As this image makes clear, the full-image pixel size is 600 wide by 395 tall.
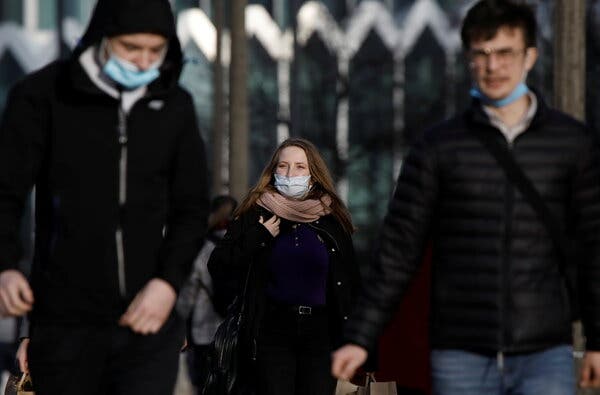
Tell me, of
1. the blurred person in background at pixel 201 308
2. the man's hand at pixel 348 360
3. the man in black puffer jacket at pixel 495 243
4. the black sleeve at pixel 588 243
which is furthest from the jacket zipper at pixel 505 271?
the blurred person in background at pixel 201 308

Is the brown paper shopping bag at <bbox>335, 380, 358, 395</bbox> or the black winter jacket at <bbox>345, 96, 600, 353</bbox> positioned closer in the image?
the black winter jacket at <bbox>345, 96, 600, 353</bbox>

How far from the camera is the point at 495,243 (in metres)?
5.88

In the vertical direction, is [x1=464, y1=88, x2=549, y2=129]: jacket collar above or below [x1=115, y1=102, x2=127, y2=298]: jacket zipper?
above

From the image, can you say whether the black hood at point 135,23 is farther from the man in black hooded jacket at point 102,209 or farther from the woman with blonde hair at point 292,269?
the woman with blonde hair at point 292,269

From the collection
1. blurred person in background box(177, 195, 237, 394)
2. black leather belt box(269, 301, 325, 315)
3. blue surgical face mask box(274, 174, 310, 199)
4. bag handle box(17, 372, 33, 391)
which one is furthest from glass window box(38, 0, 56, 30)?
bag handle box(17, 372, 33, 391)

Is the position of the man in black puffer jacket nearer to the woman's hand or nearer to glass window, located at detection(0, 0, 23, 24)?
Answer: the woman's hand

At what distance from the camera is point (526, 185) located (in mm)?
5875

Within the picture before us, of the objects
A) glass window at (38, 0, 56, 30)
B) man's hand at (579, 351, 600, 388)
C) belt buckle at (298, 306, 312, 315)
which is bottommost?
belt buckle at (298, 306, 312, 315)

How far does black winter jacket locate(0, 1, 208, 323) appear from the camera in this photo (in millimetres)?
5605

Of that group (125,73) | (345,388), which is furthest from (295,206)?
(125,73)

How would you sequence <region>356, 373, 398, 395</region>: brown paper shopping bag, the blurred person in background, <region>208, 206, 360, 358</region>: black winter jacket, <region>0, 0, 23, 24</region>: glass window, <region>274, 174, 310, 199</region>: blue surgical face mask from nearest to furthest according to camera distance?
<region>356, 373, 398, 395</region>: brown paper shopping bag, <region>208, 206, 360, 358</region>: black winter jacket, <region>274, 174, 310, 199</region>: blue surgical face mask, the blurred person in background, <region>0, 0, 23, 24</region>: glass window

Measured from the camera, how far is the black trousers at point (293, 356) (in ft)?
30.0

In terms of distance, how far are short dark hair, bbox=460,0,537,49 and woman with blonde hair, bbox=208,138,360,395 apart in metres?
3.39

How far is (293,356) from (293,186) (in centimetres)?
106
